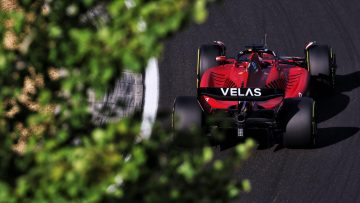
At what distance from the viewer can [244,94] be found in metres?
14.5

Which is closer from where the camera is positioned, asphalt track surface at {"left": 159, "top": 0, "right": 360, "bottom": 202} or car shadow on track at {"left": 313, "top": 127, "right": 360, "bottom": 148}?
asphalt track surface at {"left": 159, "top": 0, "right": 360, "bottom": 202}

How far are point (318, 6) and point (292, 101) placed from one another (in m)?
7.12

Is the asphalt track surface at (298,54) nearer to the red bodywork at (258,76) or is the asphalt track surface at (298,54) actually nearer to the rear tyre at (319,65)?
the rear tyre at (319,65)

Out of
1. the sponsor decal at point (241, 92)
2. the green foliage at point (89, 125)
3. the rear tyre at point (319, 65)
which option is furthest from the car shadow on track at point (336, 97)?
the green foliage at point (89, 125)

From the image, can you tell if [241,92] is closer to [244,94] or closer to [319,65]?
[244,94]

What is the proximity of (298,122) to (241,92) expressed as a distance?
3.48 ft

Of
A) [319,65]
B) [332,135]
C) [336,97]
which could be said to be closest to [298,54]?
[336,97]

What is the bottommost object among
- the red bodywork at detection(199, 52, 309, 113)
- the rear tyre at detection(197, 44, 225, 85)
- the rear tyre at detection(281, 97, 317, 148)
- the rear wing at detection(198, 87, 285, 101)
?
the rear tyre at detection(281, 97, 317, 148)

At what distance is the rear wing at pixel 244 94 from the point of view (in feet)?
47.4

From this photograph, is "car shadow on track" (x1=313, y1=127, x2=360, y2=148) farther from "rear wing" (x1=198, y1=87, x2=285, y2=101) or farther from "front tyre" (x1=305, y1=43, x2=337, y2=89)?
"rear wing" (x1=198, y1=87, x2=285, y2=101)

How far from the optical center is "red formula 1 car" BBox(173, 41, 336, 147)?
14.4m

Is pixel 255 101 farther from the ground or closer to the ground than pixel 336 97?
farther from the ground

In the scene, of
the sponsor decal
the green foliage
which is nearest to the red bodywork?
the sponsor decal

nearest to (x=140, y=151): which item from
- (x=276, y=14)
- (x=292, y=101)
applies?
(x=292, y=101)
